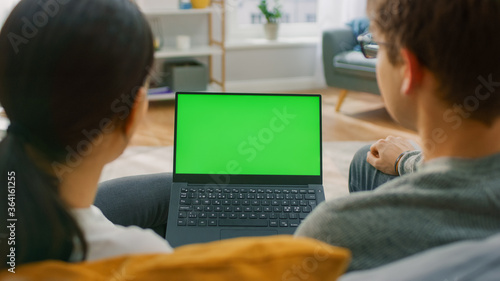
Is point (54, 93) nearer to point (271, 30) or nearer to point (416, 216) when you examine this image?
point (416, 216)

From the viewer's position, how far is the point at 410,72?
778 millimetres

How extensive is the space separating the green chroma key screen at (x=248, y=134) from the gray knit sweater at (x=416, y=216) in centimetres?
54

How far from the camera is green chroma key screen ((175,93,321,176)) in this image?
1267 mm

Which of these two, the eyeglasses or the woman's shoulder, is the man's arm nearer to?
the eyeglasses

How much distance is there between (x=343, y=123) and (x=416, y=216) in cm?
337

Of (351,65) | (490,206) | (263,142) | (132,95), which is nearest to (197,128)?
(263,142)

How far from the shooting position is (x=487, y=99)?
0.76 meters

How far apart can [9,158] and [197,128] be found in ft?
1.94

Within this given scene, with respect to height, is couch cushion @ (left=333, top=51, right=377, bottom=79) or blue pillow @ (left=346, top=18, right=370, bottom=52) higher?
blue pillow @ (left=346, top=18, right=370, bottom=52)

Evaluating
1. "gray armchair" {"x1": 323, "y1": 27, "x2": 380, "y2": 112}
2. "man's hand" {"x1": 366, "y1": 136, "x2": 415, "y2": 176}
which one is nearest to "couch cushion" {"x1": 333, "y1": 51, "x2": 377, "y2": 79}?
"gray armchair" {"x1": 323, "y1": 27, "x2": 380, "y2": 112}

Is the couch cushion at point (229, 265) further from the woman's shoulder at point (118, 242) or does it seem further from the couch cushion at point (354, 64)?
the couch cushion at point (354, 64)

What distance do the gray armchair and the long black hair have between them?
11.3ft

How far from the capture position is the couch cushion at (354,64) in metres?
4.06

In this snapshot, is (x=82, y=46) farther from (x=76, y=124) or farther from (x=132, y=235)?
(x=132, y=235)
